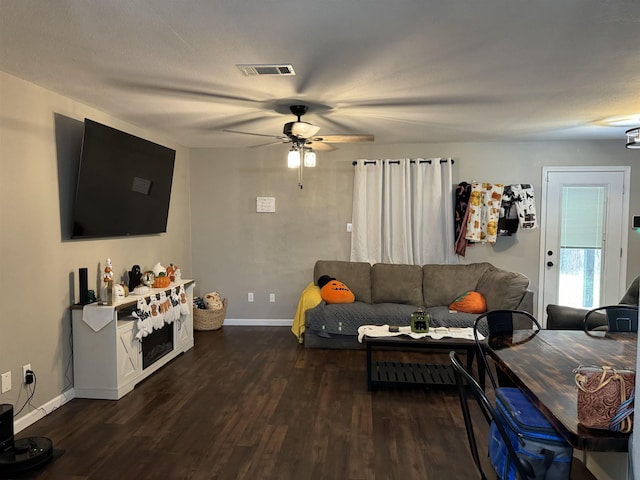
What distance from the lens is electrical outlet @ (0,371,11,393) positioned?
9.07ft

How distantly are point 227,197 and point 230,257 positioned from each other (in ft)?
2.70

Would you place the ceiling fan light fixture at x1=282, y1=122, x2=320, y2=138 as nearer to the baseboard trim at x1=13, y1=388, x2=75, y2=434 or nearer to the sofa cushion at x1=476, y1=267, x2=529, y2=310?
the sofa cushion at x1=476, y1=267, x2=529, y2=310

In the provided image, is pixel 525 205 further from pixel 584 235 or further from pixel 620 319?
pixel 620 319

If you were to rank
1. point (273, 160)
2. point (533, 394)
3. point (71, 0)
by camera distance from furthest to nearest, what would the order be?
1. point (273, 160)
2. point (71, 0)
3. point (533, 394)

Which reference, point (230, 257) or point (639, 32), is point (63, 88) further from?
point (639, 32)

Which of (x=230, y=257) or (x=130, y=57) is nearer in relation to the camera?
(x=130, y=57)

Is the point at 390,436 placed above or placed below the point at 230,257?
below

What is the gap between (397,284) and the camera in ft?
16.8

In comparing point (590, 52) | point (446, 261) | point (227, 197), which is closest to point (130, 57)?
point (590, 52)

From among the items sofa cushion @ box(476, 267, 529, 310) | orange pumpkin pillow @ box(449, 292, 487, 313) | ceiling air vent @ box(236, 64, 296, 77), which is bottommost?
orange pumpkin pillow @ box(449, 292, 487, 313)

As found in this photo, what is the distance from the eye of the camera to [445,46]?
2.30 m

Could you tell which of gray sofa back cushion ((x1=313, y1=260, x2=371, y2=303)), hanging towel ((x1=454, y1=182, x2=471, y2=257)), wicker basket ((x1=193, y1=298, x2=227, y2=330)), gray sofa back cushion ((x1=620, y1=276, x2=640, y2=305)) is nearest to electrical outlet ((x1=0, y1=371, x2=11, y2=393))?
wicker basket ((x1=193, y1=298, x2=227, y2=330))

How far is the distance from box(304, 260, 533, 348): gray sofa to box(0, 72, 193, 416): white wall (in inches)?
93.4

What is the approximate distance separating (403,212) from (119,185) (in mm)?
3284
